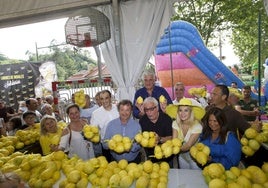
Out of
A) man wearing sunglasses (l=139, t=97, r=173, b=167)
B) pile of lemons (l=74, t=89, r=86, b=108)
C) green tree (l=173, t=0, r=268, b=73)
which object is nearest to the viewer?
man wearing sunglasses (l=139, t=97, r=173, b=167)

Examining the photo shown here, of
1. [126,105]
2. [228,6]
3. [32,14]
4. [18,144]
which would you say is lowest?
[18,144]

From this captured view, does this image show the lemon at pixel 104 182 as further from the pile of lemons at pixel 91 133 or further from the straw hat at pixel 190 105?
the straw hat at pixel 190 105

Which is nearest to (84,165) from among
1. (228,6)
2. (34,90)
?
(228,6)

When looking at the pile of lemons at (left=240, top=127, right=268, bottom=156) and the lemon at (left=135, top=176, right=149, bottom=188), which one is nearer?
the lemon at (left=135, top=176, right=149, bottom=188)

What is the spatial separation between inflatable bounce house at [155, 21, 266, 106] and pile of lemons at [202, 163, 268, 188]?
7.21 meters

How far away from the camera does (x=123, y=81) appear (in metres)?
3.95

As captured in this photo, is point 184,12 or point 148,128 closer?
point 148,128

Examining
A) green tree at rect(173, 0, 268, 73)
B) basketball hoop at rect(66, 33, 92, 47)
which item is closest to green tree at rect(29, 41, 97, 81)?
green tree at rect(173, 0, 268, 73)

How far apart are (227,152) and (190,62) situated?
761 cm

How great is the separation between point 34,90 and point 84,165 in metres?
10.2

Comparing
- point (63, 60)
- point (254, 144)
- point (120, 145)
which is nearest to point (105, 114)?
point (120, 145)

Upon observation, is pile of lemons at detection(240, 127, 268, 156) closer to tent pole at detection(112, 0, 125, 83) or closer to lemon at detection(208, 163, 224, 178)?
lemon at detection(208, 163, 224, 178)

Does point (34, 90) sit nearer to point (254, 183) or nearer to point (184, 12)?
point (184, 12)

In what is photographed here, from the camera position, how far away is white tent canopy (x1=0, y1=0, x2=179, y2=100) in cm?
375
